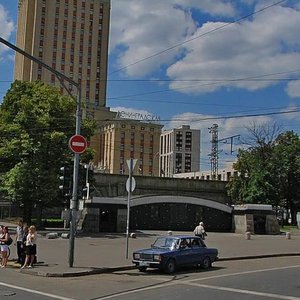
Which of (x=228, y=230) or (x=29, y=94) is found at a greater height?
(x=29, y=94)

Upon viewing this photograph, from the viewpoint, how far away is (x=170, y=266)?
1873 cm

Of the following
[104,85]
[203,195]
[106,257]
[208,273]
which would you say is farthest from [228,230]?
Answer: [104,85]

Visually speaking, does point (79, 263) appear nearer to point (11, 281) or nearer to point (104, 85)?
point (11, 281)

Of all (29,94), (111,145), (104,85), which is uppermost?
(104,85)

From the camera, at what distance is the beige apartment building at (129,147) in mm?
123688

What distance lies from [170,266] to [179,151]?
105 meters

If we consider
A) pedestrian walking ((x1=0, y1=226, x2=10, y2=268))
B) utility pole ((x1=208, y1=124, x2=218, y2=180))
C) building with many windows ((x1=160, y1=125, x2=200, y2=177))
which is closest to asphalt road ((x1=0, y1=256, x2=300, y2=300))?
pedestrian walking ((x1=0, y1=226, x2=10, y2=268))

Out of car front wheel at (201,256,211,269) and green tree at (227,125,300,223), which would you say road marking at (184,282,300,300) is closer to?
car front wheel at (201,256,211,269)

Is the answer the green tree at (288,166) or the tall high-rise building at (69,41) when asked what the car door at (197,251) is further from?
the tall high-rise building at (69,41)

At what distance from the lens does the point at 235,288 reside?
14664 mm

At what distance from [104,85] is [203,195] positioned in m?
67.0

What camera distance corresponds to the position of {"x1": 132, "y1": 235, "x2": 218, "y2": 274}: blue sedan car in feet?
61.2

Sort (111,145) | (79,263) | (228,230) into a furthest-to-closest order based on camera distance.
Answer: (111,145), (228,230), (79,263)

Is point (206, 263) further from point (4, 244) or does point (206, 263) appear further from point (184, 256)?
point (4, 244)
